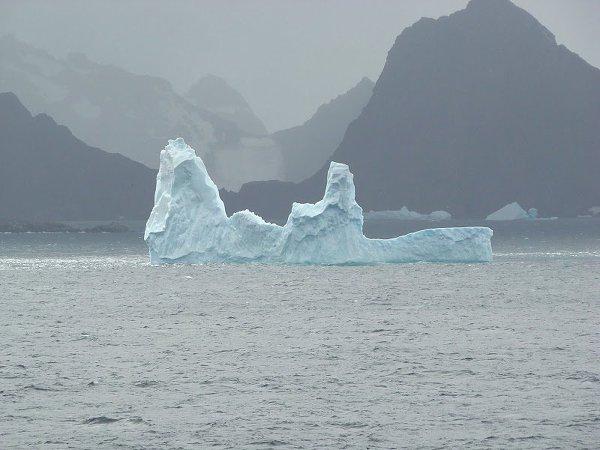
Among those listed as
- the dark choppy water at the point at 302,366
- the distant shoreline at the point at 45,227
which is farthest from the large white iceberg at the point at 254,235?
the distant shoreline at the point at 45,227

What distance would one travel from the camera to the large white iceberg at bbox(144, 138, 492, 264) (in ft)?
153

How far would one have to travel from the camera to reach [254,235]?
47781mm

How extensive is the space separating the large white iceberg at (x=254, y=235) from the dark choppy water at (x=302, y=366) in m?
5.28

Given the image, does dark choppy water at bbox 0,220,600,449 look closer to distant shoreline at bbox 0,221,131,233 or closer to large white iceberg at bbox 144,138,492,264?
large white iceberg at bbox 144,138,492,264

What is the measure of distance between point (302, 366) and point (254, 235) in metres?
27.6

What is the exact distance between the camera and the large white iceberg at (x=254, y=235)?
153 ft

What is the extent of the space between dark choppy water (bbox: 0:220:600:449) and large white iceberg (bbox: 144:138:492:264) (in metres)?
5.28

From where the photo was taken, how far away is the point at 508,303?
34.7 meters

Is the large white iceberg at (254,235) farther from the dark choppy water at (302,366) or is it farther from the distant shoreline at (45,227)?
the distant shoreline at (45,227)

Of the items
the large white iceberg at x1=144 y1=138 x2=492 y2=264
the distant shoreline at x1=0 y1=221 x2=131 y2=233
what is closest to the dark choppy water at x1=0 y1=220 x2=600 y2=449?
the large white iceberg at x1=144 y1=138 x2=492 y2=264

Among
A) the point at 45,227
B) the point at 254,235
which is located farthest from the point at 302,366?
the point at 45,227

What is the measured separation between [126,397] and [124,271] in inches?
1502

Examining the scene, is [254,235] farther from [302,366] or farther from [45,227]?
[45,227]

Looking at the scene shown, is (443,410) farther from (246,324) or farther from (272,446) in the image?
(246,324)
